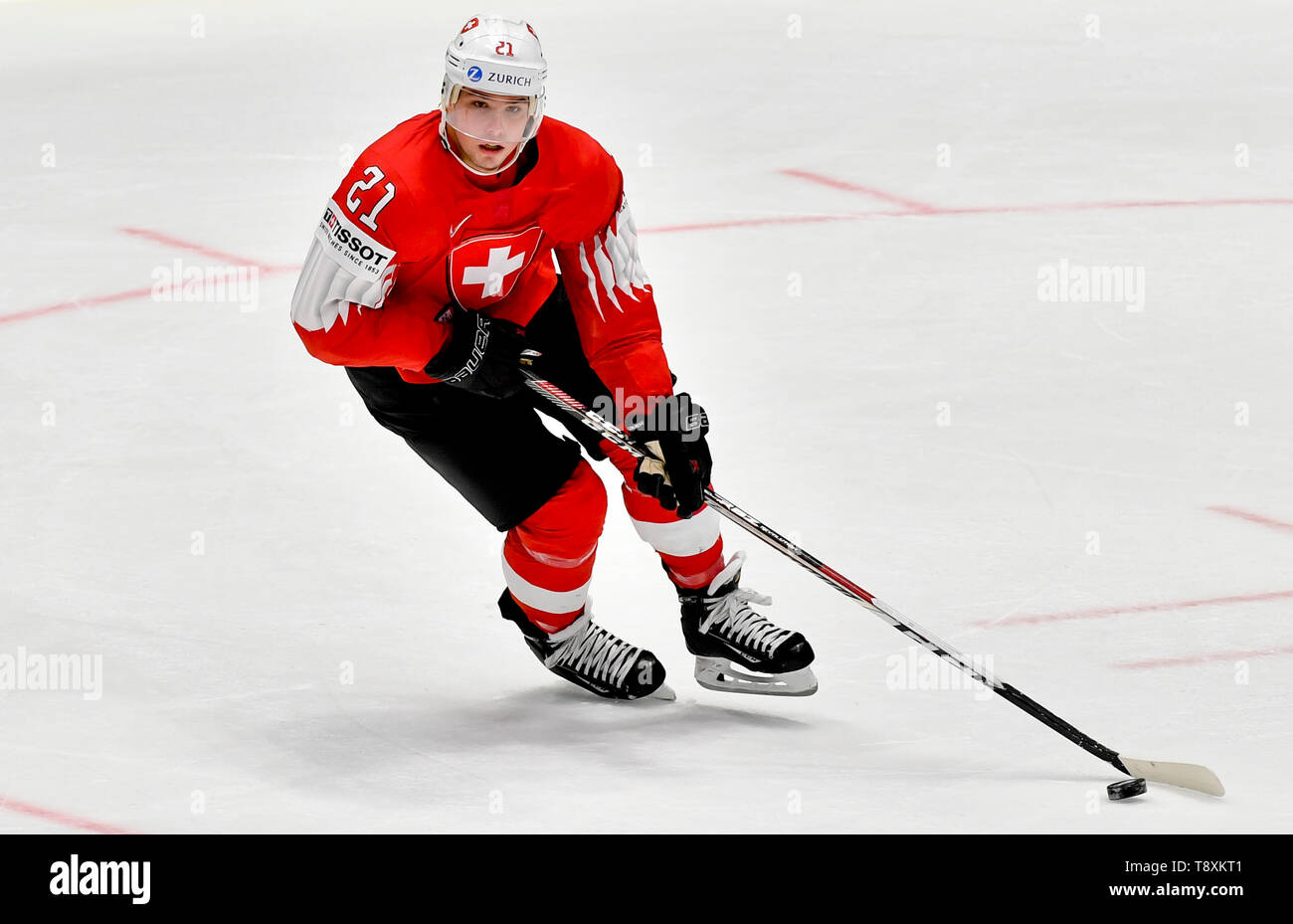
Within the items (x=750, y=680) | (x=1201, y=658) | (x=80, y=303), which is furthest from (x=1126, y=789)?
(x=80, y=303)

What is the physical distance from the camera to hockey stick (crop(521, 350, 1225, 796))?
10.2 feet

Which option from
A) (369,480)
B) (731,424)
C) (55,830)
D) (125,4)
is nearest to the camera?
(55,830)

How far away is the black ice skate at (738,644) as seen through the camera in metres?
3.56

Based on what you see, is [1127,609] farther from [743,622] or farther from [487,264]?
[487,264]

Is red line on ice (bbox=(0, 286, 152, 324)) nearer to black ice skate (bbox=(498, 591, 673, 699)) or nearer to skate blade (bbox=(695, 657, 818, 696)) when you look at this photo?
black ice skate (bbox=(498, 591, 673, 699))

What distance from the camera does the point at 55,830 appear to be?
295 centimetres

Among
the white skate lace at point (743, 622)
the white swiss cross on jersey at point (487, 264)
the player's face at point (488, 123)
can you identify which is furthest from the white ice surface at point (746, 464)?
the player's face at point (488, 123)

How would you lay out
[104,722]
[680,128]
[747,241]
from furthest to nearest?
[680,128], [747,241], [104,722]

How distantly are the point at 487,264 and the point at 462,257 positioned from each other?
2.0 inches

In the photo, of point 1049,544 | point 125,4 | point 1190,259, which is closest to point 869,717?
point 1049,544

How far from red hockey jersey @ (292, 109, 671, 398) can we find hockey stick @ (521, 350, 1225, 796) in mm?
128

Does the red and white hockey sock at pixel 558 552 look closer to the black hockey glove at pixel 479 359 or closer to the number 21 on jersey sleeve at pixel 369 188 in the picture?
the black hockey glove at pixel 479 359

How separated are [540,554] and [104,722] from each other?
34.0 inches

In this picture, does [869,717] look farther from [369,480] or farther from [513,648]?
[369,480]
